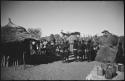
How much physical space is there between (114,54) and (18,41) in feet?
27.4

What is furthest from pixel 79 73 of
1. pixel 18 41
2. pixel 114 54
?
pixel 18 41

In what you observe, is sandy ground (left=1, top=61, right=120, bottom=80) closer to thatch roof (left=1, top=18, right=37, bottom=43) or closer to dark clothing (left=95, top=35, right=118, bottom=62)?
dark clothing (left=95, top=35, right=118, bottom=62)

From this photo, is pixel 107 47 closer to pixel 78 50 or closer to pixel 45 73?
pixel 78 50

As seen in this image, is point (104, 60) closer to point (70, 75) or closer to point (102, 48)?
point (102, 48)

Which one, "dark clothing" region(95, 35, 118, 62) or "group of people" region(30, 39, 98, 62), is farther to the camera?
"group of people" region(30, 39, 98, 62)

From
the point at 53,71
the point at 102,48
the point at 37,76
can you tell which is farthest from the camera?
the point at 102,48

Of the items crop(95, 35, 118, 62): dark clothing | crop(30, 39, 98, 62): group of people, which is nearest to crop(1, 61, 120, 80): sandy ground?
crop(95, 35, 118, 62): dark clothing

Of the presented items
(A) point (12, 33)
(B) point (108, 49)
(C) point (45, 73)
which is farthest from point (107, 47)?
(A) point (12, 33)

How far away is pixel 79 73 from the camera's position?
803cm

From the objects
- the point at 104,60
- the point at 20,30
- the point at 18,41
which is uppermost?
the point at 20,30

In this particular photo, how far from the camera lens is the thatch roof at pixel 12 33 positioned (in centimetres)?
981

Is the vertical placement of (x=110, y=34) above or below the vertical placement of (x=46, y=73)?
above

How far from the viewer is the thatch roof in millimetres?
9812

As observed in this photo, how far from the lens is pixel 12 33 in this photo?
10211 millimetres
